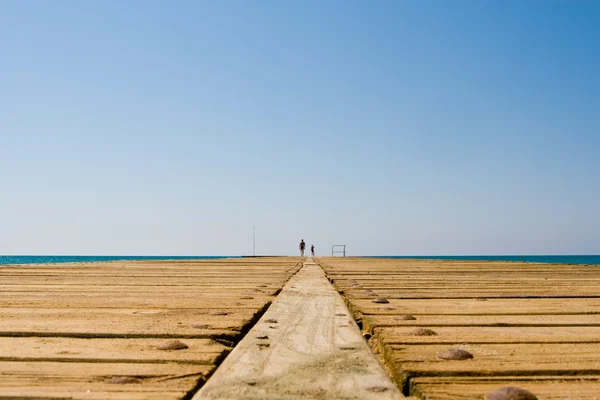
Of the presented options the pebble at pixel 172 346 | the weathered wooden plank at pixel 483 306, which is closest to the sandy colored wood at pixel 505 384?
the pebble at pixel 172 346

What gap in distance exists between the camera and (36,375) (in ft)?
4.95

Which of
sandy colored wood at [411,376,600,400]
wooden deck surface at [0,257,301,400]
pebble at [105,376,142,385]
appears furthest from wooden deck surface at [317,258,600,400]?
pebble at [105,376,142,385]

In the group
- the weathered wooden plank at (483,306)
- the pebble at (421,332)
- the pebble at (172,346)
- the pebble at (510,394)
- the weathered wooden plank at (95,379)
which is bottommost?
the weathered wooden plank at (483,306)

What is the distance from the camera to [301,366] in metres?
1.63

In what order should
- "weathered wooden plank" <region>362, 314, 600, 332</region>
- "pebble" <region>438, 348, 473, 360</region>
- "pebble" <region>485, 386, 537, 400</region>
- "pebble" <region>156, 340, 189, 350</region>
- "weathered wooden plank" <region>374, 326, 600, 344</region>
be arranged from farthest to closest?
"weathered wooden plank" <region>362, 314, 600, 332</region> < "weathered wooden plank" <region>374, 326, 600, 344</region> < "pebble" <region>156, 340, 189, 350</region> < "pebble" <region>438, 348, 473, 360</region> < "pebble" <region>485, 386, 537, 400</region>

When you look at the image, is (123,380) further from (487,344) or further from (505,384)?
(487,344)

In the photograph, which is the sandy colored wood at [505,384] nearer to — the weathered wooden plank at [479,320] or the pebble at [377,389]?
the pebble at [377,389]

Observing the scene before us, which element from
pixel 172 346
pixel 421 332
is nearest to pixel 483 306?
pixel 421 332

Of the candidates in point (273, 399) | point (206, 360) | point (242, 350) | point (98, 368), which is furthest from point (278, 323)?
point (273, 399)

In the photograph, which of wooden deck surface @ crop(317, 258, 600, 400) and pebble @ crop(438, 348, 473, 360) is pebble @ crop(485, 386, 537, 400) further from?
pebble @ crop(438, 348, 473, 360)

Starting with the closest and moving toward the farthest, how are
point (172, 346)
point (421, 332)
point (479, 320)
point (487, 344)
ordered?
point (172, 346) < point (487, 344) < point (421, 332) < point (479, 320)

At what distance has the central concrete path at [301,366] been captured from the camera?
1355 mm

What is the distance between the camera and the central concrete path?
4.45ft

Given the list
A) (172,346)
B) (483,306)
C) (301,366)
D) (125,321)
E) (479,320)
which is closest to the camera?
(301,366)
